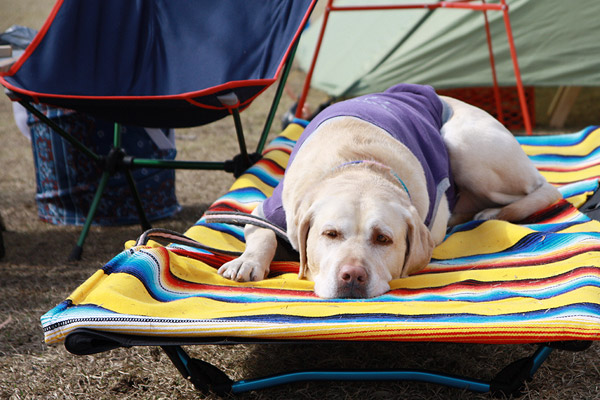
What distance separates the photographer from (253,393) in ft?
5.70

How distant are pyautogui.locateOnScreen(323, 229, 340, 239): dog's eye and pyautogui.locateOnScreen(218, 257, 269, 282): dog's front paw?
11.2 inches

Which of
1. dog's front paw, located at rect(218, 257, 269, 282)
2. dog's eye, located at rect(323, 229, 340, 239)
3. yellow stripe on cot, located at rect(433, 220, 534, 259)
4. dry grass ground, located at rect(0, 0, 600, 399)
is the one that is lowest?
dry grass ground, located at rect(0, 0, 600, 399)

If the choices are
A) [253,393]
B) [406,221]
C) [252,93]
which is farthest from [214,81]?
[253,393]

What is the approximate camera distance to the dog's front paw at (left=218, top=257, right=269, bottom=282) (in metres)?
1.98

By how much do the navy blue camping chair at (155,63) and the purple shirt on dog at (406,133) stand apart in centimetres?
43

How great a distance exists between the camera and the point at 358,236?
1825 millimetres

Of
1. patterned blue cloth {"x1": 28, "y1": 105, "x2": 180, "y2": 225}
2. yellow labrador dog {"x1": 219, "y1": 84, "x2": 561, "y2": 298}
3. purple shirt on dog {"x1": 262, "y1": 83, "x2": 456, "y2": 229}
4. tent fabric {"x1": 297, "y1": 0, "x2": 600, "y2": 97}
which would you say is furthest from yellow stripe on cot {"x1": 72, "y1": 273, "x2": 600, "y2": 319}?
tent fabric {"x1": 297, "y1": 0, "x2": 600, "y2": 97}

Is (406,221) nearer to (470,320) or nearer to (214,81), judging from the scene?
(470,320)

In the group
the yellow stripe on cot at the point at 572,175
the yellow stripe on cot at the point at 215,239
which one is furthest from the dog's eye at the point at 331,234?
the yellow stripe on cot at the point at 572,175

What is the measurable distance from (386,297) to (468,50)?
355cm

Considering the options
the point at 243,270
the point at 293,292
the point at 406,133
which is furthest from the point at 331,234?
the point at 406,133

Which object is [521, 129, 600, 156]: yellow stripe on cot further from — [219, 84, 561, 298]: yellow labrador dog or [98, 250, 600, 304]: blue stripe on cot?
[98, 250, 600, 304]: blue stripe on cot

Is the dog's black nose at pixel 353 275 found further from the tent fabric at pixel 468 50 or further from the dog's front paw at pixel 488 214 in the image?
the tent fabric at pixel 468 50

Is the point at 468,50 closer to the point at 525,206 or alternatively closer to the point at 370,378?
the point at 525,206
